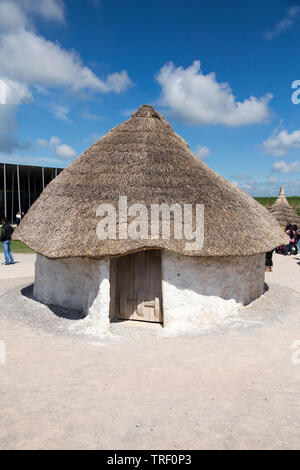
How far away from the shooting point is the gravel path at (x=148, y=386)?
450 centimetres

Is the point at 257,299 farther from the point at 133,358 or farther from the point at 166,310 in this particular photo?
the point at 133,358

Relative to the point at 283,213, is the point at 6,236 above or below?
below

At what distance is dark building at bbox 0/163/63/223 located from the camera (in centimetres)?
3126

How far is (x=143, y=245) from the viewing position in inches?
314

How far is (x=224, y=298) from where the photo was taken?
917cm

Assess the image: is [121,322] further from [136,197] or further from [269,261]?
[269,261]

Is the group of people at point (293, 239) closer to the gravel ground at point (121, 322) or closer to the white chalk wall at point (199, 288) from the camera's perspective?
the gravel ground at point (121, 322)

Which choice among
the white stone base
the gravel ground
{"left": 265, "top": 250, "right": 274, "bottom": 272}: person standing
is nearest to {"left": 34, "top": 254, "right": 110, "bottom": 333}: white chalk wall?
the white stone base

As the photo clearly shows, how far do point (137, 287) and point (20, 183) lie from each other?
30676 millimetres
